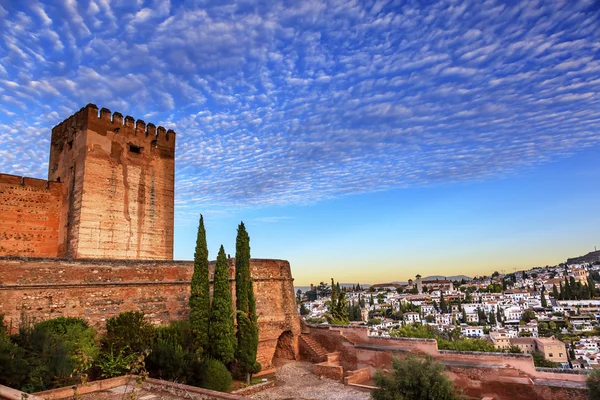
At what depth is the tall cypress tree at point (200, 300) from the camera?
39.3 ft

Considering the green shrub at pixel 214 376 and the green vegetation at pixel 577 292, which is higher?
the green shrub at pixel 214 376

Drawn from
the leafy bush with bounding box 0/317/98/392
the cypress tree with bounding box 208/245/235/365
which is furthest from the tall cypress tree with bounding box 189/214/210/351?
the leafy bush with bounding box 0/317/98/392

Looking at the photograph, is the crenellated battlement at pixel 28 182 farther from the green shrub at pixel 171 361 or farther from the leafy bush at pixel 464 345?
the leafy bush at pixel 464 345

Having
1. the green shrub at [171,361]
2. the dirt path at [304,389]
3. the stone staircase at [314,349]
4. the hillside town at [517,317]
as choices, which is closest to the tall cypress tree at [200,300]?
the green shrub at [171,361]

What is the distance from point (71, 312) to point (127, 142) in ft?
24.7

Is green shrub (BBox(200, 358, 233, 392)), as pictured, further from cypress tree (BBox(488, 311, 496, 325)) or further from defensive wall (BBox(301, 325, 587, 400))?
cypress tree (BBox(488, 311, 496, 325))

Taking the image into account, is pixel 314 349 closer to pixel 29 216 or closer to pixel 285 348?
pixel 285 348

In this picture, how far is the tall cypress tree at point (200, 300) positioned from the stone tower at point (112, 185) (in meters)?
4.88

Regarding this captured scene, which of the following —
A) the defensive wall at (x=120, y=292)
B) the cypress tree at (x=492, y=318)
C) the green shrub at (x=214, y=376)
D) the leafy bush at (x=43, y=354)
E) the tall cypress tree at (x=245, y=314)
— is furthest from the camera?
the cypress tree at (x=492, y=318)

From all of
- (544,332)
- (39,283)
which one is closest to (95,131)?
(39,283)

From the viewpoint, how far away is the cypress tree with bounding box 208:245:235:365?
39.3ft

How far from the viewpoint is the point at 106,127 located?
625 inches

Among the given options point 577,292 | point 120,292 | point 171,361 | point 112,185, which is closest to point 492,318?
point 577,292

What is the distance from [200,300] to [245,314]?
1631 mm
